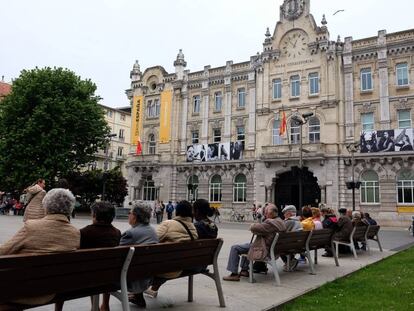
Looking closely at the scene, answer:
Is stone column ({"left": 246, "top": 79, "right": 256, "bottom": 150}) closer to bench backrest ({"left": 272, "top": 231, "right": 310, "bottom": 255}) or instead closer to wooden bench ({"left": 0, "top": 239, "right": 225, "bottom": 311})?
bench backrest ({"left": 272, "top": 231, "right": 310, "bottom": 255})

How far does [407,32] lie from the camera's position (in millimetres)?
33750

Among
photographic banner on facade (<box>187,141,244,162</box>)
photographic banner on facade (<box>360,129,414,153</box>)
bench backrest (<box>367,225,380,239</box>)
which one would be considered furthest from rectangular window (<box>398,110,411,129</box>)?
bench backrest (<box>367,225,380,239</box>)

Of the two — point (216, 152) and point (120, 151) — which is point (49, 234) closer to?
point (216, 152)

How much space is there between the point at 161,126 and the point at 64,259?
41.8 meters

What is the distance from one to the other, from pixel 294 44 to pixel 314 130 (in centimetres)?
863

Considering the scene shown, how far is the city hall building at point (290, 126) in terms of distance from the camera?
33219 mm

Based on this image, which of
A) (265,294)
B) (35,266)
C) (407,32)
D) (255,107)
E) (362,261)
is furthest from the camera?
(255,107)

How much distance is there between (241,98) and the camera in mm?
41406

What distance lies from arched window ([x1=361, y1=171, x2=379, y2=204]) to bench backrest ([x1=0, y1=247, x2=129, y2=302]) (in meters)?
31.8

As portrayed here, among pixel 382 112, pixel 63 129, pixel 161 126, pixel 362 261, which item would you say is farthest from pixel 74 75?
pixel 362 261

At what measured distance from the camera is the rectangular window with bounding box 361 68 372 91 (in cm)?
3500

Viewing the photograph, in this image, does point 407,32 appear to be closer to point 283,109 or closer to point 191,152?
point 283,109

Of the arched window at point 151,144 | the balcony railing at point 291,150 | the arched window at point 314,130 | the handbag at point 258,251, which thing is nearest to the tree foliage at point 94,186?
the arched window at point 151,144

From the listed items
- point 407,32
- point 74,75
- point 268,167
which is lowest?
point 268,167
